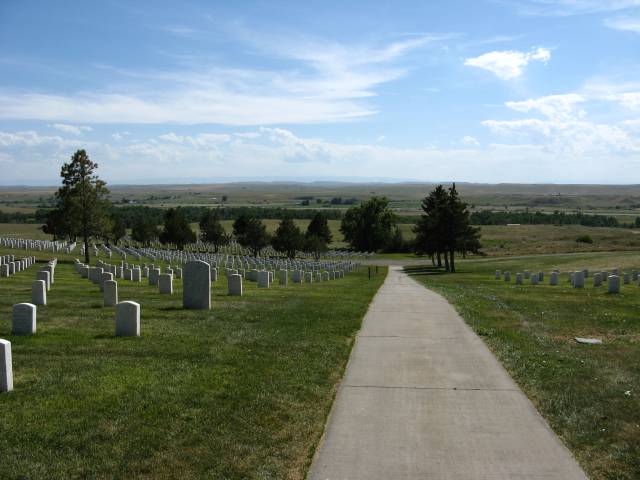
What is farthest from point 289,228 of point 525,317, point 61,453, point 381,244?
point 61,453

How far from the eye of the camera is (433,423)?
788cm

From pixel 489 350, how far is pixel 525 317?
214 inches

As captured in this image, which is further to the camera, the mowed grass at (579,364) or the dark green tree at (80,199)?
the dark green tree at (80,199)

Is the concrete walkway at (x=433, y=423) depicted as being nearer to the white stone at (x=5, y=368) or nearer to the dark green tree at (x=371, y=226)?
the white stone at (x=5, y=368)

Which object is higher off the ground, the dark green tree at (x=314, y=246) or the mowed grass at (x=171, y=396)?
the mowed grass at (x=171, y=396)

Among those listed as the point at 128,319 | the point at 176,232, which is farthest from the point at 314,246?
the point at 128,319

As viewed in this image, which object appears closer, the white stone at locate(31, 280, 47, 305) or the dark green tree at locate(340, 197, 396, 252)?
the white stone at locate(31, 280, 47, 305)

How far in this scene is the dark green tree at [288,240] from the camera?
76.4 m

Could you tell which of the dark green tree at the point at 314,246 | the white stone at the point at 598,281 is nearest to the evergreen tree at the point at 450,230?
the dark green tree at the point at 314,246

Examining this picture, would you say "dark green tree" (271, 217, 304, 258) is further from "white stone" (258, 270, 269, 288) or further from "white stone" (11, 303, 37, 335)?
"white stone" (11, 303, 37, 335)

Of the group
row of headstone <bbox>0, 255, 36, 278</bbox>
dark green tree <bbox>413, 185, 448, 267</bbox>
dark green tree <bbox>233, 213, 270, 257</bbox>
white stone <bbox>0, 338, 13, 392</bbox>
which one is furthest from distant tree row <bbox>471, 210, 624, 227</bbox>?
white stone <bbox>0, 338, 13, 392</bbox>

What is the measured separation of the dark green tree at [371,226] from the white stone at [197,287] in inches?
3368

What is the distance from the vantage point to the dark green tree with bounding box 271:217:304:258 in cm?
7638

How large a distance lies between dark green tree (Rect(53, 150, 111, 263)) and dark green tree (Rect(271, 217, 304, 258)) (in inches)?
1234
